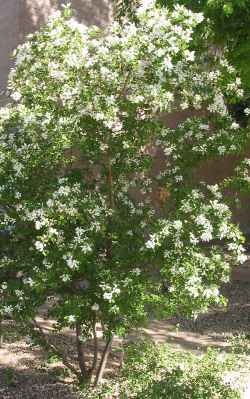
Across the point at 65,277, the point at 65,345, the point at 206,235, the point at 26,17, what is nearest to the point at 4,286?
the point at 65,277

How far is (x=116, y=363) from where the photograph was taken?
7.46 metres

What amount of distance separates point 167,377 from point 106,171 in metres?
2.33

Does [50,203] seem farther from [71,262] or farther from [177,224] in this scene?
[177,224]

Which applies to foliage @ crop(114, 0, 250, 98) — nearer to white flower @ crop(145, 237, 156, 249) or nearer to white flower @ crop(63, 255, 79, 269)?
white flower @ crop(145, 237, 156, 249)

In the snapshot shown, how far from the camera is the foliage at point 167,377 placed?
5932mm

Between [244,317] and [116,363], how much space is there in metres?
3.28

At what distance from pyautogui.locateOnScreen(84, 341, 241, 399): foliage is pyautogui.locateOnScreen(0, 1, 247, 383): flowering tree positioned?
0.74 m

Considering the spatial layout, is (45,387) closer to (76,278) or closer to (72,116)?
(76,278)

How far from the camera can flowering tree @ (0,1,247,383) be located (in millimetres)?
5082

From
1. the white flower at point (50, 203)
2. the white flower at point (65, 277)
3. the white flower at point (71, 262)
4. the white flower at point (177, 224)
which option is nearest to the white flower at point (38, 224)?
the white flower at point (50, 203)

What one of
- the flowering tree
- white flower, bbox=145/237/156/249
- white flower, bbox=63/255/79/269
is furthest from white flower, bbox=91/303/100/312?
white flower, bbox=145/237/156/249

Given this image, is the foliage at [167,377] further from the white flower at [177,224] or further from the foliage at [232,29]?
the foliage at [232,29]

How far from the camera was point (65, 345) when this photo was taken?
7910mm

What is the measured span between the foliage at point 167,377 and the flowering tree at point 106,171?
2.43 feet
